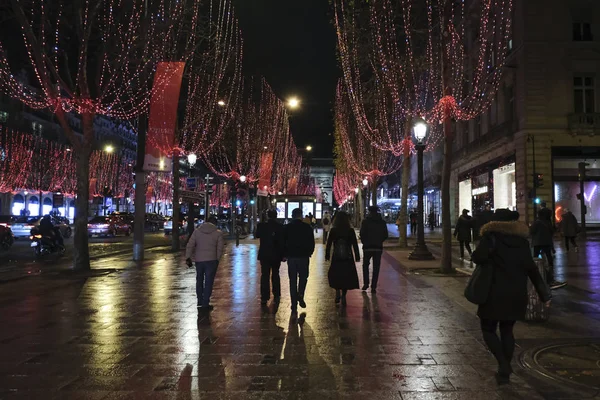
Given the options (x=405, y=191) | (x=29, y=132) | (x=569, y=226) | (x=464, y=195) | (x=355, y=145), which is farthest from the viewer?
(x=29, y=132)

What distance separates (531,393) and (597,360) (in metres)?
1.52

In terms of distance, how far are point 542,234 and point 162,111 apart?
1221cm

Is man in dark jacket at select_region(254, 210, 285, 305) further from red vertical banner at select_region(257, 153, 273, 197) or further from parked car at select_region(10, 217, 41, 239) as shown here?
parked car at select_region(10, 217, 41, 239)

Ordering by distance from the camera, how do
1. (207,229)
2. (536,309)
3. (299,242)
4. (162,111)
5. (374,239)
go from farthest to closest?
(162,111), (374,239), (207,229), (299,242), (536,309)

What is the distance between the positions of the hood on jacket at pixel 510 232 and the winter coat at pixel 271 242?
15.6 feet

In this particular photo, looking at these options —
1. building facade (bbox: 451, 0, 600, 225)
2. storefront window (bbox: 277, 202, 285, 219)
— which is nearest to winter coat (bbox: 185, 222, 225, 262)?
building facade (bbox: 451, 0, 600, 225)

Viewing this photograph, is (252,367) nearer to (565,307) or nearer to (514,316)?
(514,316)

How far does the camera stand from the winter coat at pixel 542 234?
12109 millimetres

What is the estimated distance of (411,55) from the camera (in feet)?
66.8

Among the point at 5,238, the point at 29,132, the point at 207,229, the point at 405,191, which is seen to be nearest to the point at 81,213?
the point at 207,229

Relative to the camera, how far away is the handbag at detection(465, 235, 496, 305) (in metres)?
4.94

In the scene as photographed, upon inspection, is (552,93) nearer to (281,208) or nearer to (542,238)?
(542,238)

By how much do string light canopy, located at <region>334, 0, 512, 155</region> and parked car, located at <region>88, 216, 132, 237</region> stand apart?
64.1 ft

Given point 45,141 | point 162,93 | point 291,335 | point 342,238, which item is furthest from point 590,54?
point 45,141
